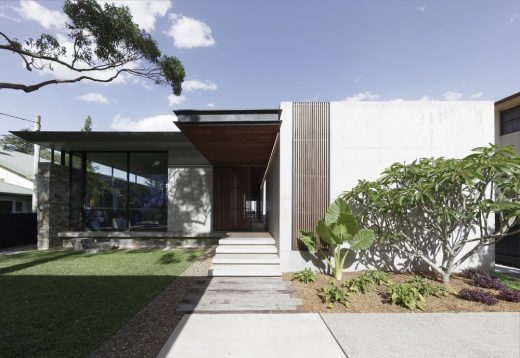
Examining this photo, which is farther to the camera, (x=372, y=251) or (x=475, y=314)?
(x=372, y=251)

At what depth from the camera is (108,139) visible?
367 inches

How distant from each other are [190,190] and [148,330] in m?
7.28

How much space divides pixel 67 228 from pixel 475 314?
1331cm

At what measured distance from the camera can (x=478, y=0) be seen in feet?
21.6

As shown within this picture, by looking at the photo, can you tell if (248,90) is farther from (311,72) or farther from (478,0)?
(478,0)

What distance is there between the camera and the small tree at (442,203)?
4.75 metres

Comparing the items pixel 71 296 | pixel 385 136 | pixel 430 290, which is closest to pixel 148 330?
pixel 71 296

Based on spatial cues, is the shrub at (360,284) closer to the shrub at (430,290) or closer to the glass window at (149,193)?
the shrub at (430,290)

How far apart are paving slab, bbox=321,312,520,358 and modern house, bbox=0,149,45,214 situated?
19879 mm

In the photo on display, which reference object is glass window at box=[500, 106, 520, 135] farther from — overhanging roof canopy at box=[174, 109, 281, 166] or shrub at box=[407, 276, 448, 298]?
overhanging roof canopy at box=[174, 109, 281, 166]

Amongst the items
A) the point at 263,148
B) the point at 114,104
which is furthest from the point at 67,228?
the point at 263,148

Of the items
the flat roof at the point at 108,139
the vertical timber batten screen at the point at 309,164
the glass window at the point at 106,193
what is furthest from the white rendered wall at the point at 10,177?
the vertical timber batten screen at the point at 309,164

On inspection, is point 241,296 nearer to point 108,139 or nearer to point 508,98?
point 108,139

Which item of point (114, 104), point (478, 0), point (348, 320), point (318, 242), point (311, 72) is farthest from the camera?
point (114, 104)
